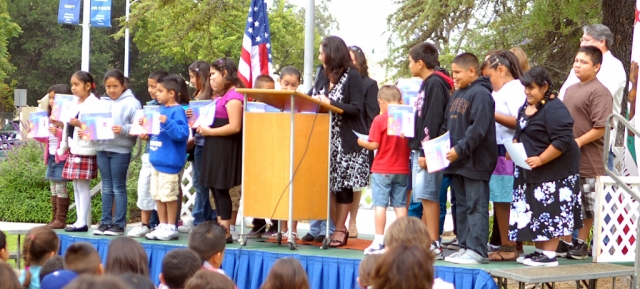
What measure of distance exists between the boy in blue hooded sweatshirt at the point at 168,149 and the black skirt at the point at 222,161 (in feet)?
1.08

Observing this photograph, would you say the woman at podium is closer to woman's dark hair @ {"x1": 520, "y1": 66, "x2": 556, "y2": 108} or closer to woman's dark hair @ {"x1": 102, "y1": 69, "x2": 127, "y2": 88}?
woman's dark hair @ {"x1": 520, "y1": 66, "x2": 556, "y2": 108}

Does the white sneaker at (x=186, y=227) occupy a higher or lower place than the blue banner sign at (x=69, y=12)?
lower

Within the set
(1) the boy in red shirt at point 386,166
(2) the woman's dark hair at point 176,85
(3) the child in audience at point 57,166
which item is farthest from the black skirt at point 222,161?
(3) the child in audience at point 57,166

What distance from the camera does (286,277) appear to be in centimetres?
444

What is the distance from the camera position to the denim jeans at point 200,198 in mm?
8352

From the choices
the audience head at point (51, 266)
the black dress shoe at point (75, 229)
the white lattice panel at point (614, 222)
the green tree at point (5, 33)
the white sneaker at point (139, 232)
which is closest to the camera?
the audience head at point (51, 266)

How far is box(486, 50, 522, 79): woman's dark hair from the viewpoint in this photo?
7.23m

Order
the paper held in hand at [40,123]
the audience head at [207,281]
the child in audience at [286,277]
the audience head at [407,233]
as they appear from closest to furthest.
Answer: the audience head at [207,281] → the child in audience at [286,277] → the audience head at [407,233] → the paper held in hand at [40,123]

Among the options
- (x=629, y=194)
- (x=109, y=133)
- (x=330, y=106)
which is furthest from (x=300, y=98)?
(x=629, y=194)

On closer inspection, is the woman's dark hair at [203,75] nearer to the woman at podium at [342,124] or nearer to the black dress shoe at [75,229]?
the woman at podium at [342,124]

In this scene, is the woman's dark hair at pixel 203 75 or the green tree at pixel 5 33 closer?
the woman's dark hair at pixel 203 75

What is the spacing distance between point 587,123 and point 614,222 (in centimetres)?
86

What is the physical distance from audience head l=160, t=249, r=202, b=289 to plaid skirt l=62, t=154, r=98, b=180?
4202 millimetres

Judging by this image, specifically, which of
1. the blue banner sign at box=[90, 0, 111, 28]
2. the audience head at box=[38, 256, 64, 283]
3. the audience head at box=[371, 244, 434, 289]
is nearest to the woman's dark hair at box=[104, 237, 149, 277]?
the audience head at box=[38, 256, 64, 283]
